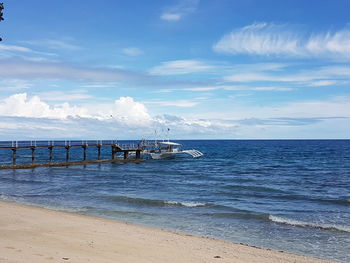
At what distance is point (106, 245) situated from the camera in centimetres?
1320

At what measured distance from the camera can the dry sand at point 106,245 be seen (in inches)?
450

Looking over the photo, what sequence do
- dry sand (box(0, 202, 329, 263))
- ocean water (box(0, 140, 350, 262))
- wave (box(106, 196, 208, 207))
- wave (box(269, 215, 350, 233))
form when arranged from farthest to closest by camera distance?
1. wave (box(106, 196, 208, 207))
2. wave (box(269, 215, 350, 233))
3. ocean water (box(0, 140, 350, 262))
4. dry sand (box(0, 202, 329, 263))

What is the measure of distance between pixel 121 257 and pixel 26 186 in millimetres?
25495

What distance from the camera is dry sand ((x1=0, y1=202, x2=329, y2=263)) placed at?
11430mm

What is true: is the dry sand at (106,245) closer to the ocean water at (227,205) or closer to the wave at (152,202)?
the ocean water at (227,205)

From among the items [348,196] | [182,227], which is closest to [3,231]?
[182,227]

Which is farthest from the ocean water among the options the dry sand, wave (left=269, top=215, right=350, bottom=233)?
the dry sand

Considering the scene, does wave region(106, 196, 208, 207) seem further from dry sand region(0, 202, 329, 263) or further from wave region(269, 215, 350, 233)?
dry sand region(0, 202, 329, 263)

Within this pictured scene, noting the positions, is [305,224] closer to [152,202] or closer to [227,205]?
[227,205]

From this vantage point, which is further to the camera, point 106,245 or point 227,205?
point 227,205

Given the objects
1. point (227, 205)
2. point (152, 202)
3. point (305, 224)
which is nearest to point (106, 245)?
point (305, 224)

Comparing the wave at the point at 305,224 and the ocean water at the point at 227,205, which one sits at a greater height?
the wave at the point at 305,224

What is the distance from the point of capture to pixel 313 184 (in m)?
36.8

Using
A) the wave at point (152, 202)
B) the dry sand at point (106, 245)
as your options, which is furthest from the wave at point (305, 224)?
the dry sand at point (106, 245)
